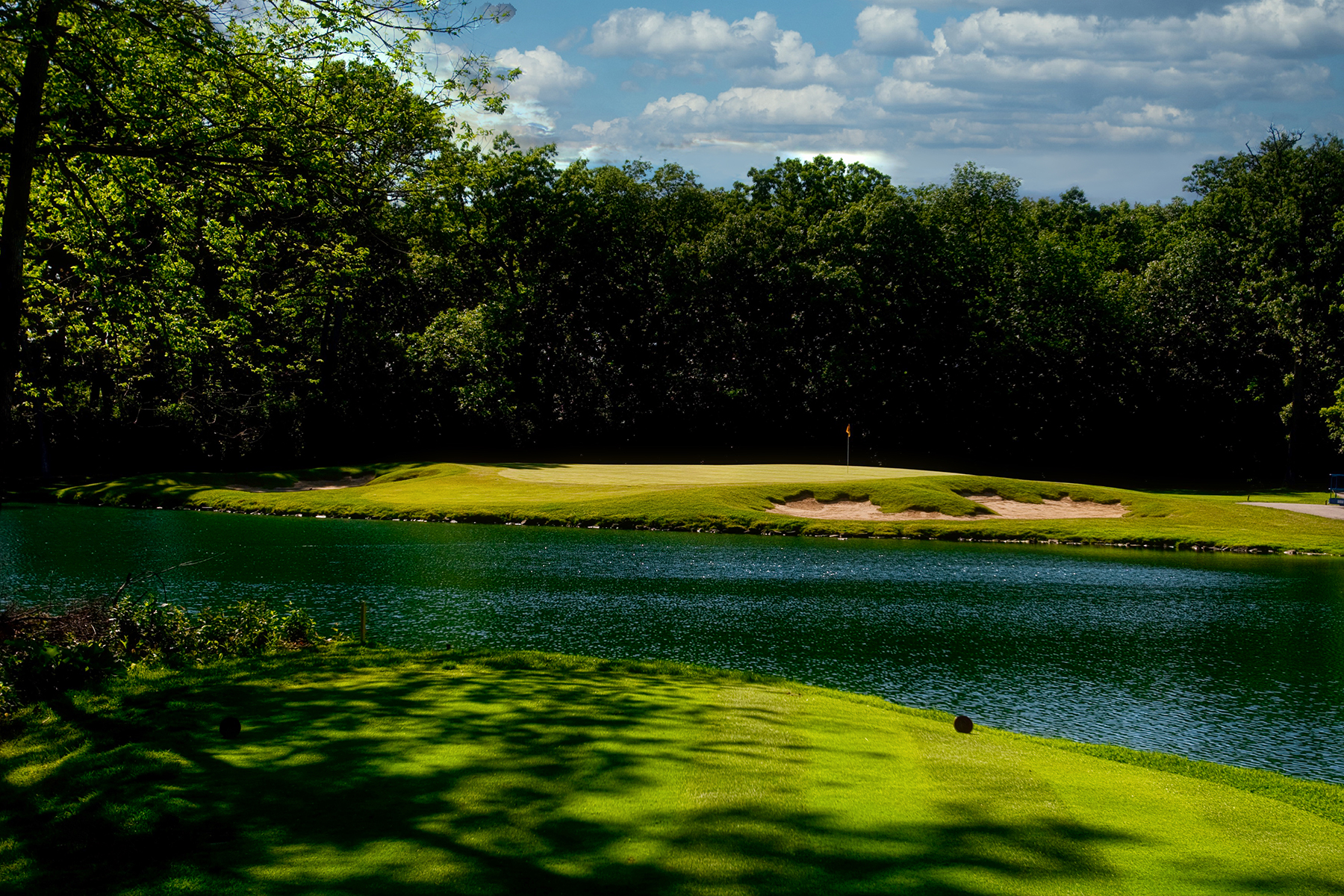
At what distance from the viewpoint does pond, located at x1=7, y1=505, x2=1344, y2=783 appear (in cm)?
1341

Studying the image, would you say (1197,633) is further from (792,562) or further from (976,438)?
(976,438)

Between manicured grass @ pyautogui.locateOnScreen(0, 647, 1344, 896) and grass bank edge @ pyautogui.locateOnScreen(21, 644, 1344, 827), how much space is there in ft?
0.29

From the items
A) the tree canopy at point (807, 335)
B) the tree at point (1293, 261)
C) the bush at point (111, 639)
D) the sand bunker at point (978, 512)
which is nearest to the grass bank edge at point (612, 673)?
the bush at point (111, 639)

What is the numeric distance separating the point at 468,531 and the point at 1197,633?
71.4ft

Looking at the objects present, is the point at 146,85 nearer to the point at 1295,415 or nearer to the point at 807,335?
the point at 807,335

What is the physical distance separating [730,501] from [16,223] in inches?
1098

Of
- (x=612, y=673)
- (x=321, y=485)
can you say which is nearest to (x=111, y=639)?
(x=612, y=673)

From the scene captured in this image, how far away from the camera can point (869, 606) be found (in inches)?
798

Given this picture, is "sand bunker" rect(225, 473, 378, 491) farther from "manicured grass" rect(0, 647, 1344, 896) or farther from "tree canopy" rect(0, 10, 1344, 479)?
"manicured grass" rect(0, 647, 1344, 896)

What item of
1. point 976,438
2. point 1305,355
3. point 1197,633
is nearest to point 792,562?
point 1197,633

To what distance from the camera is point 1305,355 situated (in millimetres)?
52000

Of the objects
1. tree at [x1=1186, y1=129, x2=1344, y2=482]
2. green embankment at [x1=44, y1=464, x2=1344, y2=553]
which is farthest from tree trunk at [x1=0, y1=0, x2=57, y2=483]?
tree at [x1=1186, y1=129, x2=1344, y2=482]

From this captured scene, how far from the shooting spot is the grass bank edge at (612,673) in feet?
28.8

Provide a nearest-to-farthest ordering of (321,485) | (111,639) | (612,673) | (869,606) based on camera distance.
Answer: (111,639) → (612,673) → (869,606) → (321,485)
